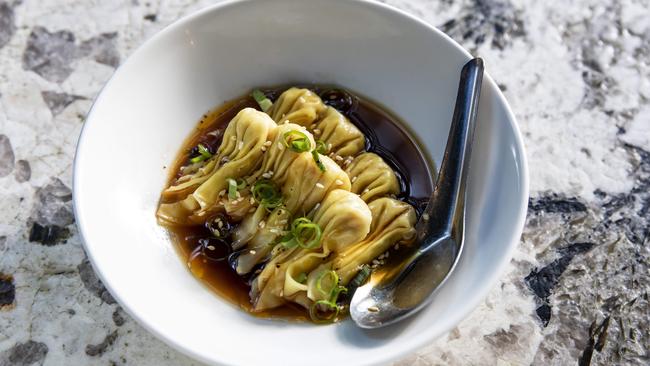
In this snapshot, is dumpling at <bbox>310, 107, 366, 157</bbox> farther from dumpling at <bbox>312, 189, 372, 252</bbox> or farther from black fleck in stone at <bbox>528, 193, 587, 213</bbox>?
black fleck in stone at <bbox>528, 193, 587, 213</bbox>

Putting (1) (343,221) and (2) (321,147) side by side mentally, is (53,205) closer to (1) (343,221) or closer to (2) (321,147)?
(2) (321,147)

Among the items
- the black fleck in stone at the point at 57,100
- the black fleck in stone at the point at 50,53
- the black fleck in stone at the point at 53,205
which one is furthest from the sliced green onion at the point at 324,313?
the black fleck in stone at the point at 50,53

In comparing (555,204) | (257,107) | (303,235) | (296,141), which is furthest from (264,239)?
(555,204)

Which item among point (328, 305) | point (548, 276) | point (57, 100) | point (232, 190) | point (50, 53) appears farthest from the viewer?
point (50, 53)

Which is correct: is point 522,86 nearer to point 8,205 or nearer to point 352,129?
point 352,129

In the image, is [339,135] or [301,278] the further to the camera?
[339,135]

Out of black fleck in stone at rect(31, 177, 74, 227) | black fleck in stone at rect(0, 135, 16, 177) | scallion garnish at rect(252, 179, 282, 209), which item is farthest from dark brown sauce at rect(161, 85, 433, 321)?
black fleck in stone at rect(0, 135, 16, 177)

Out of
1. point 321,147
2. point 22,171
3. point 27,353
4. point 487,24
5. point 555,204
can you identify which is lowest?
point 27,353

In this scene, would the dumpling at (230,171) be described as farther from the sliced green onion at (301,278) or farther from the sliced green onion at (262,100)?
the sliced green onion at (301,278)

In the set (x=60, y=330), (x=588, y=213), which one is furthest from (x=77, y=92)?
(x=588, y=213)
